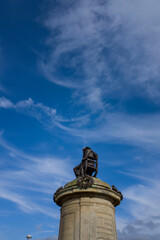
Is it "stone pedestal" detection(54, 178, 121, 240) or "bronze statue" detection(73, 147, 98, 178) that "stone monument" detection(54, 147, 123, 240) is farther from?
"bronze statue" detection(73, 147, 98, 178)

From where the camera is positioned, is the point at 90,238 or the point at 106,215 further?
the point at 106,215

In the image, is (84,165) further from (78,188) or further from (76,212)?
(76,212)

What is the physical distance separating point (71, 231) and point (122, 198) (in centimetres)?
396

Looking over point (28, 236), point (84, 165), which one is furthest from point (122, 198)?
point (28, 236)

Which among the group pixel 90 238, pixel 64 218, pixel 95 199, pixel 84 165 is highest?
pixel 84 165

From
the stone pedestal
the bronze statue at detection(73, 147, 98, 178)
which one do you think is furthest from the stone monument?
the bronze statue at detection(73, 147, 98, 178)

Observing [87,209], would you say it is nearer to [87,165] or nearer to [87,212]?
[87,212]

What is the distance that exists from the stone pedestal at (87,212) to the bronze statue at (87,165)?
5.23 feet

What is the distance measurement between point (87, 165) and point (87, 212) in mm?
3342

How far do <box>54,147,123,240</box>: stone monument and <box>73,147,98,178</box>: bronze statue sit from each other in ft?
5.44

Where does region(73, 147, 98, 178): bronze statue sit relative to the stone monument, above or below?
above

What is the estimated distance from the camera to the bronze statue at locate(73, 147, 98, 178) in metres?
14.5

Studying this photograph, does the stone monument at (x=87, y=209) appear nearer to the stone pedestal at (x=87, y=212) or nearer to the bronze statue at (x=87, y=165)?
the stone pedestal at (x=87, y=212)

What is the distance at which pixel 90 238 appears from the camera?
434 inches
